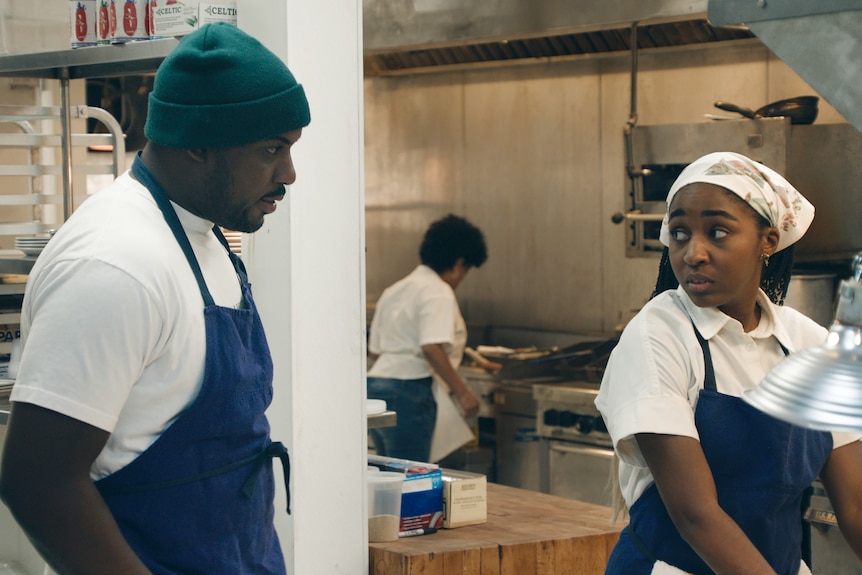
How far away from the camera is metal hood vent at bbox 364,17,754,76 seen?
17.0 ft

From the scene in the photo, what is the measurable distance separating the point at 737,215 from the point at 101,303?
96 cm

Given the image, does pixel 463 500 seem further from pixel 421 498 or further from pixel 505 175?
pixel 505 175

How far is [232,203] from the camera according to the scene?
1.60 m

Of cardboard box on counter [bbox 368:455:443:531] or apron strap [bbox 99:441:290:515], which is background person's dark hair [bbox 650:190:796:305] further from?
cardboard box on counter [bbox 368:455:443:531]

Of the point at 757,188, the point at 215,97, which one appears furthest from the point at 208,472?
the point at 757,188

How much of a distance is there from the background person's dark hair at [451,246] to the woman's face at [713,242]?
3.72 metres

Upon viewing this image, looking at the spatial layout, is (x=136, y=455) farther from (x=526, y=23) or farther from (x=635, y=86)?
(x=635, y=86)

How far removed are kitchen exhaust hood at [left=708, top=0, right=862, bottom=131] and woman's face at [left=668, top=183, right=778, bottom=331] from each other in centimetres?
40

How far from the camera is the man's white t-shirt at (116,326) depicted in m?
1.37

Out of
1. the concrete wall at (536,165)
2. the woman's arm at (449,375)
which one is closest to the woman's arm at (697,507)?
the woman's arm at (449,375)

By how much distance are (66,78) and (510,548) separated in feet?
5.31

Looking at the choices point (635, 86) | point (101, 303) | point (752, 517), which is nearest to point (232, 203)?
point (101, 303)

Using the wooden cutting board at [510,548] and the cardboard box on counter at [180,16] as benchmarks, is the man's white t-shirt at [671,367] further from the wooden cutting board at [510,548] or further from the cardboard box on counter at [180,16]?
the cardboard box on counter at [180,16]

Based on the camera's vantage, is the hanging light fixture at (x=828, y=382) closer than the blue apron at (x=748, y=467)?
Yes
